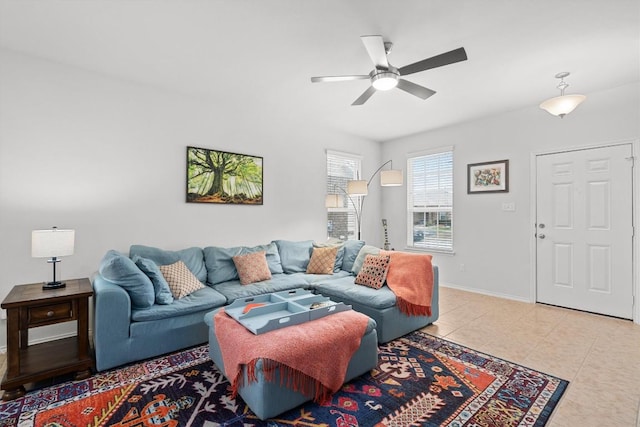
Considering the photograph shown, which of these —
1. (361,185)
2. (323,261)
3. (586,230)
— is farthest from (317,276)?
(586,230)

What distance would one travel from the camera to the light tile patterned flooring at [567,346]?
1.96 metres

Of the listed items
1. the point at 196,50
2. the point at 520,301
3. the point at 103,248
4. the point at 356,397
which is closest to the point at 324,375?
the point at 356,397

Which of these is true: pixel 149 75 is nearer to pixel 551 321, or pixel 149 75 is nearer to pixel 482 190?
pixel 482 190

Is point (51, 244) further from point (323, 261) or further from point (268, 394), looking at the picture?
point (323, 261)

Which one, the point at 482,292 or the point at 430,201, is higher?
the point at 430,201

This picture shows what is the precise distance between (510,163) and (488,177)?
343mm

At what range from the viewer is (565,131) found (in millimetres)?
3906

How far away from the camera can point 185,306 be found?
2.75 metres

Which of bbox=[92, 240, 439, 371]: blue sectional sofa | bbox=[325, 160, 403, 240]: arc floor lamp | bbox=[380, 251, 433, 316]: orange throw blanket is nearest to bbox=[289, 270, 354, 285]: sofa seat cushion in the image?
bbox=[92, 240, 439, 371]: blue sectional sofa

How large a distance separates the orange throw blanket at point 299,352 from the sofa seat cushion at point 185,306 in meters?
0.68

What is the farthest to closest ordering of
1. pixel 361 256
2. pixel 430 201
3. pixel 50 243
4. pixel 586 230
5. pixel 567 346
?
1. pixel 430 201
2. pixel 361 256
3. pixel 586 230
4. pixel 567 346
5. pixel 50 243

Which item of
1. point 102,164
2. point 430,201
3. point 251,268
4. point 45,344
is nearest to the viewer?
point 45,344

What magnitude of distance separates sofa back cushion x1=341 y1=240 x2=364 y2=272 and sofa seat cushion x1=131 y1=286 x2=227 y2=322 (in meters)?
1.75

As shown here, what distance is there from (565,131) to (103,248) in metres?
5.55
